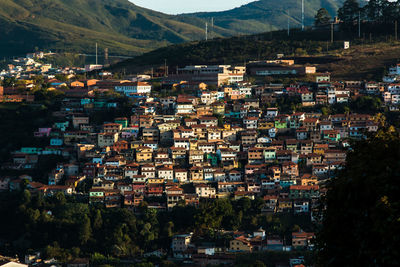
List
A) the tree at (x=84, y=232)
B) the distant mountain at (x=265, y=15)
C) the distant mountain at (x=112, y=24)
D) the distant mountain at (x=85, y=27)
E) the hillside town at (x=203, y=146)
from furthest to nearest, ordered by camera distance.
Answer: the distant mountain at (x=265, y=15), the distant mountain at (x=112, y=24), the distant mountain at (x=85, y=27), the hillside town at (x=203, y=146), the tree at (x=84, y=232)

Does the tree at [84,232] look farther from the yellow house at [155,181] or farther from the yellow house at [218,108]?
the yellow house at [218,108]

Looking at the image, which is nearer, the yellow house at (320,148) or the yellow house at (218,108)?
the yellow house at (320,148)

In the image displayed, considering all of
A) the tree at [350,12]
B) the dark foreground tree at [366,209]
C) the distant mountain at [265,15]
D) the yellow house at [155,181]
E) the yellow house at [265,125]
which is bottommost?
the yellow house at [155,181]

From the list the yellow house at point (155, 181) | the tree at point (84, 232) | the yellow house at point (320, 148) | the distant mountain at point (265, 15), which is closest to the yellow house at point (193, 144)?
the yellow house at point (155, 181)

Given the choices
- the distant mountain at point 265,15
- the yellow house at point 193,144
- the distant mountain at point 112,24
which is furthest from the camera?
the distant mountain at point 265,15

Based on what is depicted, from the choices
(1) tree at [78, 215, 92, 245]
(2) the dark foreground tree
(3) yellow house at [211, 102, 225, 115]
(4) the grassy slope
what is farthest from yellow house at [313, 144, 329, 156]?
(2) the dark foreground tree

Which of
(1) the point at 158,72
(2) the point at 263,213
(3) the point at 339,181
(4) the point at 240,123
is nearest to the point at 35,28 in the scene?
(1) the point at 158,72

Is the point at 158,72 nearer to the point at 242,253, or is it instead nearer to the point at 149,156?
the point at 149,156

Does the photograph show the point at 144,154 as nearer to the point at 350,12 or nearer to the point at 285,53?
the point at 285,53

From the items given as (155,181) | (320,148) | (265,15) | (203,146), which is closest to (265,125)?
(320,148)
